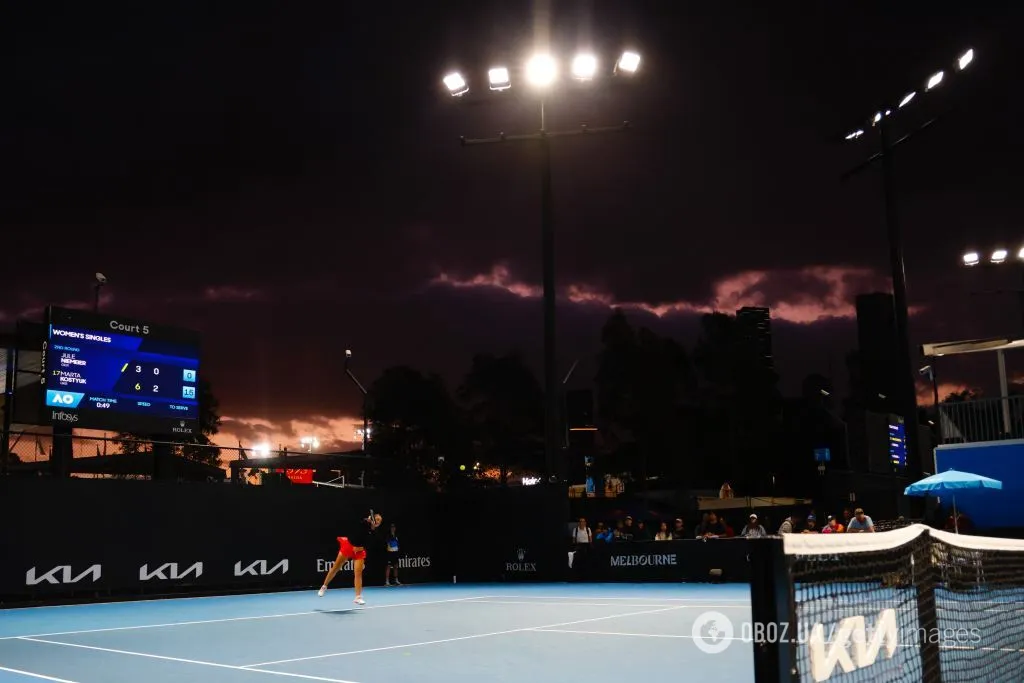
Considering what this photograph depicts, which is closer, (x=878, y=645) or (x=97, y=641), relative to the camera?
(x=878, y=645)

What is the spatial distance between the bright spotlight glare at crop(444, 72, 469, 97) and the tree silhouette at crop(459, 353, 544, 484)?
37.4 meters

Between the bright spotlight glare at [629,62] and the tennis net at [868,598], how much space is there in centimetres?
1620

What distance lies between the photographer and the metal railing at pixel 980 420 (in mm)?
22109

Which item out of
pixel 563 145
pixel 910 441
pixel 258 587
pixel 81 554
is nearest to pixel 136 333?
pixel 81 554

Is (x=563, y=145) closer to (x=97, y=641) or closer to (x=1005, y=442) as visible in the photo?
(x=1005, y=442)

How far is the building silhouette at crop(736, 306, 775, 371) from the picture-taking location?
185 feet

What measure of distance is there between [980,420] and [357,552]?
15718 millimetres

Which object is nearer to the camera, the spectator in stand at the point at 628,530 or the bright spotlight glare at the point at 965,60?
the bright spotlight glare at the point at 965,60

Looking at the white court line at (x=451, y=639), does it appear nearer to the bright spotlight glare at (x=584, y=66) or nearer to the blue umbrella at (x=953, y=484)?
the blue umbrella at (x=953, y=484)

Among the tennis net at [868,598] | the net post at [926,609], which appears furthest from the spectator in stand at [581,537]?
the net post at [926,609]

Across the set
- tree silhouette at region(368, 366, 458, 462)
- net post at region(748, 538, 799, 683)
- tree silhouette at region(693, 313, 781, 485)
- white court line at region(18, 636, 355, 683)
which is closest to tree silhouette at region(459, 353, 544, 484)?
tree silhouette at region(368, 366, 458, 462)

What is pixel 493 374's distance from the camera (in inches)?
2422

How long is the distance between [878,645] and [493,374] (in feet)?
187

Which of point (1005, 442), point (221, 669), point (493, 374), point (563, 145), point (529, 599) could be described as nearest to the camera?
point (221, 669)
